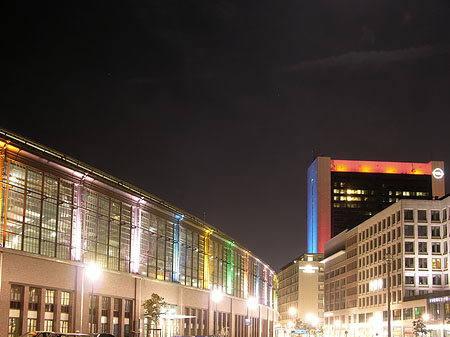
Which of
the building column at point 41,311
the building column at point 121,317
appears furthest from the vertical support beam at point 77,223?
the building column at point 121,317

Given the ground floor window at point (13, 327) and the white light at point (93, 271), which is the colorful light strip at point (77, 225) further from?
the ground floor window at point (13, 327)

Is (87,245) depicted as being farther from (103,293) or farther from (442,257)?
(442,257)

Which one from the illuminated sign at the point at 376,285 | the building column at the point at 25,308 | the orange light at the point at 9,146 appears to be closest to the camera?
the orange light at the point at 9,146

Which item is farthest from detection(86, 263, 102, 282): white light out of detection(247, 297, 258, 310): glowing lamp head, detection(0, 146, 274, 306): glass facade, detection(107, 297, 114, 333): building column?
detection(247, 297, 258, 310): glowing lamp head

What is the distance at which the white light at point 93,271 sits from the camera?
192 feet

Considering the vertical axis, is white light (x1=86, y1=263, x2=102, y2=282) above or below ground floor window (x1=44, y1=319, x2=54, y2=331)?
above

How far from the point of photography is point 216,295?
96.5 m

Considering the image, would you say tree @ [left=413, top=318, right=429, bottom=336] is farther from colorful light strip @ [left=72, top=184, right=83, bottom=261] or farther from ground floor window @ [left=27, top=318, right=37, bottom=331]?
ground floor window @ [left=27, top=318, right=37, bottom=331]

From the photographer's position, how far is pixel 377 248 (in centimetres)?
15525

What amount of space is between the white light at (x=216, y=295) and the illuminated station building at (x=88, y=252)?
0.92 feet

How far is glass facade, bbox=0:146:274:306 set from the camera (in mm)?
50219

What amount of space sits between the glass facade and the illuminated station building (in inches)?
3.3

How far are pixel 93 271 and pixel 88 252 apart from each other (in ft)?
5.97

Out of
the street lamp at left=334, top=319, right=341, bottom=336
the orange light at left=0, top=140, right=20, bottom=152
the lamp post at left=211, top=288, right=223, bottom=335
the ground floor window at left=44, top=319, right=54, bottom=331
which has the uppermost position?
the orange light at left=0, top=140, right=20, bottom=152
